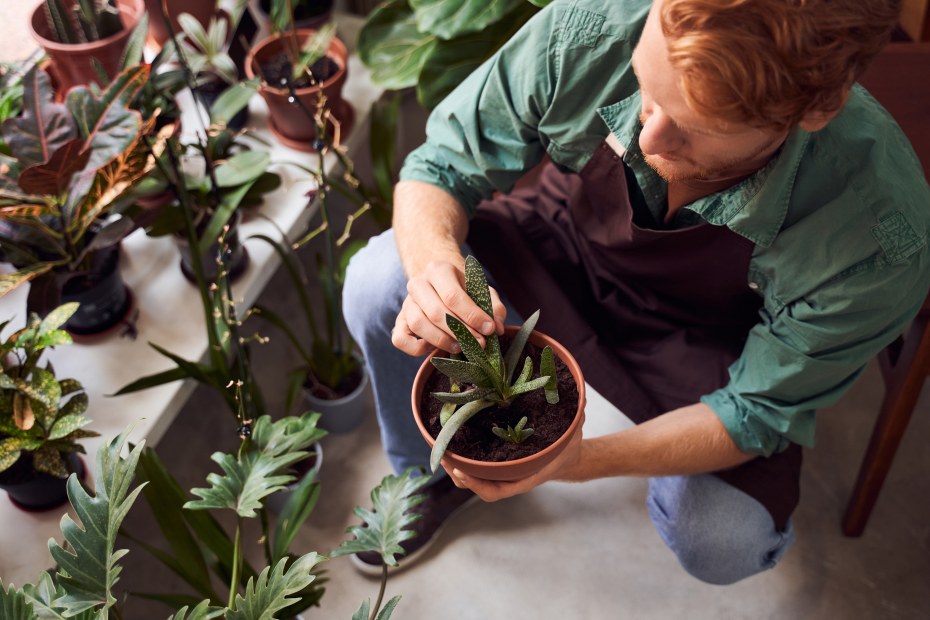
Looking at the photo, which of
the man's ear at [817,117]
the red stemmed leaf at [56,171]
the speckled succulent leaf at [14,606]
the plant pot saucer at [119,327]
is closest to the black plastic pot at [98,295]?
the plant pot saucer at [119,327]

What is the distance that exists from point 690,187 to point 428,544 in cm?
89

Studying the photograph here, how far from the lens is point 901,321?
1196 mm

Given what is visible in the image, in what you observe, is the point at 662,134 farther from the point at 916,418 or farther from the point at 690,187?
the point at 916,418

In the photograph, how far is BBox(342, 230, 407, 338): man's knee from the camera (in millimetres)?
1408

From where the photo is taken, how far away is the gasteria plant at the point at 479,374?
99 centimetres

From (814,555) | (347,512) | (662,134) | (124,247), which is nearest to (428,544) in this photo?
(347,512)

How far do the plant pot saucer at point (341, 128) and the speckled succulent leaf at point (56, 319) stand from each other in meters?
0.73

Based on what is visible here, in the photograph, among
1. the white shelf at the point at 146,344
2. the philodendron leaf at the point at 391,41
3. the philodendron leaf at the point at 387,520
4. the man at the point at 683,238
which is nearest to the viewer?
the man at the point at 683,238

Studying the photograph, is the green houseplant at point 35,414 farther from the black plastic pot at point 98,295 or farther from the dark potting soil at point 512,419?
the dark potting soil at point 512,419

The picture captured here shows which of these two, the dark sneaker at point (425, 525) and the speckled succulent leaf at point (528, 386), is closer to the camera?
the speckled succulent leaf at point (528, 386)

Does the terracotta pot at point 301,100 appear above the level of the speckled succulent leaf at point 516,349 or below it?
below

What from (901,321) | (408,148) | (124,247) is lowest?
(408,148)

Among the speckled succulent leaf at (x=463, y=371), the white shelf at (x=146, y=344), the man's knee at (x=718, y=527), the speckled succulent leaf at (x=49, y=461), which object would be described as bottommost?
the man's knee at (x=718, y=527)

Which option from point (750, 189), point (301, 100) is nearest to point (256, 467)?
point (750, 189)
